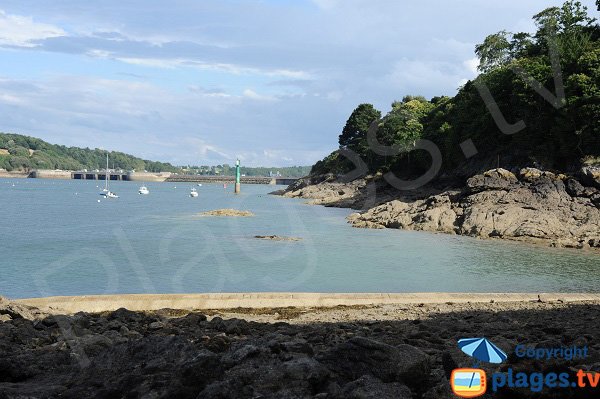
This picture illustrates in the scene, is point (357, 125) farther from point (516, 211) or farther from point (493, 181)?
point (516, 211)

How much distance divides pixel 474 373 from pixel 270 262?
3324 cm

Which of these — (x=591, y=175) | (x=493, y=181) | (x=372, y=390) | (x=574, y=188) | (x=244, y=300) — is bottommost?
(x=244, y=300)

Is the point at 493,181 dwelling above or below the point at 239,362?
above

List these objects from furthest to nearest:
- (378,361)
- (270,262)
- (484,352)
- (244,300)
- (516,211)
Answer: (516,211) < (270,262) < (244,300) < (484,352) < (378,361)

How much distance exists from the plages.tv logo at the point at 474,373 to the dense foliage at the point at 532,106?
196 ft

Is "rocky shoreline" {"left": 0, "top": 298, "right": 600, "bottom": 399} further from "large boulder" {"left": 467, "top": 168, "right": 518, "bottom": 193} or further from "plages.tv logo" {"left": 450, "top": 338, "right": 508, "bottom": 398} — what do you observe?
"large boulder" {"left": 467, "top": 168, "right": 518, "bottom": 193}

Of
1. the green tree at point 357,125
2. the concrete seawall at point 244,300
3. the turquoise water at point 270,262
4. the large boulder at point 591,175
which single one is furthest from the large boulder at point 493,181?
the green tree at point 357,125

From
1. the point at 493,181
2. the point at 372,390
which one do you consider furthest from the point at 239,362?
the point at 493,181

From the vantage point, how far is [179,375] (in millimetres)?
8094

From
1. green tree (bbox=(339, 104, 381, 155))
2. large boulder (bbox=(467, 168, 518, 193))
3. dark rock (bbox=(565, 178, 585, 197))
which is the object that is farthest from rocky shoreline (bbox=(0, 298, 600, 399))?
green tree (bbox=(339, 104, 381, 155))

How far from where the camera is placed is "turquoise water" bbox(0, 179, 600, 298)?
33.0m

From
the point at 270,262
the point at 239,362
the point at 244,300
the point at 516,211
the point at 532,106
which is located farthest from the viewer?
the point at 532,106

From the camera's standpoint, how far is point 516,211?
5847 cm

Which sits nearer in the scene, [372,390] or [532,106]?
[372,390]
